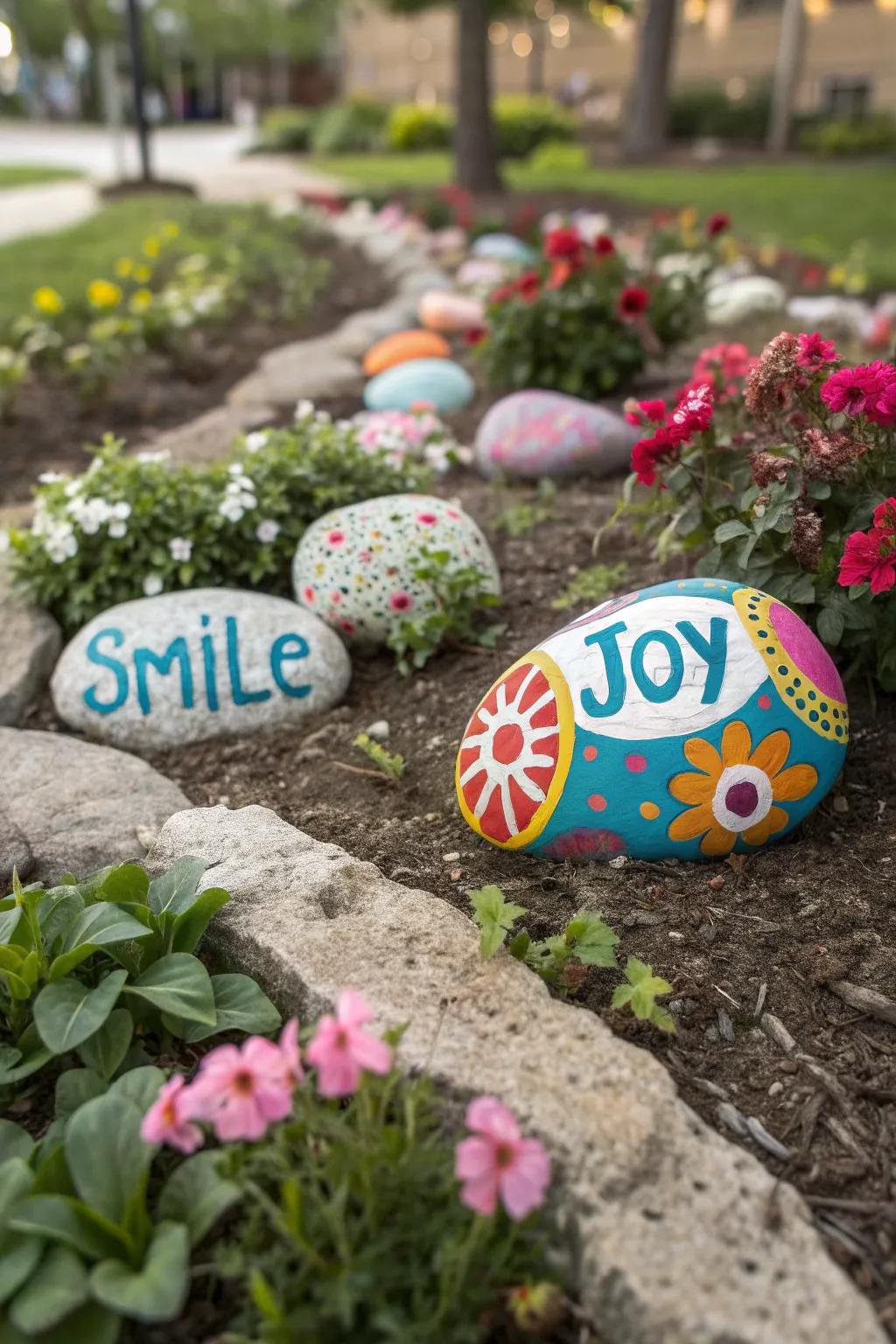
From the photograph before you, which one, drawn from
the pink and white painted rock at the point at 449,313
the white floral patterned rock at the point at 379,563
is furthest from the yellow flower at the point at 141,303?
the white floral patterned rock at the point at 379,563

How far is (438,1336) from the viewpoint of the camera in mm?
1545

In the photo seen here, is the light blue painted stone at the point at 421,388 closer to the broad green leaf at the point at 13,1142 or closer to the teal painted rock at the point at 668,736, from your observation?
the teal painted rock at the point at 668,736

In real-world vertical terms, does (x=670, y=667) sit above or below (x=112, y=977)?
above

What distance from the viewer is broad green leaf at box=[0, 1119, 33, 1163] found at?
73.7 inches

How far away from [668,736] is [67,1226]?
4.57ft

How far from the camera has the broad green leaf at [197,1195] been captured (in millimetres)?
1687

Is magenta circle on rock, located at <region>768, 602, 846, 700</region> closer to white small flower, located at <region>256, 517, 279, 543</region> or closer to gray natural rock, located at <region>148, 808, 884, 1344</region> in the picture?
gray natural rock, located at <region>148, 808, 884, 1344</region>

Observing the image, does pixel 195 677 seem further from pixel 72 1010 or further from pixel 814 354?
pixel 814 354

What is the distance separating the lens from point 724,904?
7.95 ft

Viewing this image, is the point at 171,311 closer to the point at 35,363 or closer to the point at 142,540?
the point at 35,363

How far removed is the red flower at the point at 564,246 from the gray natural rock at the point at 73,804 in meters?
3.16

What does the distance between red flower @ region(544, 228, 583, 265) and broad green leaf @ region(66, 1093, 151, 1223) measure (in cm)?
430

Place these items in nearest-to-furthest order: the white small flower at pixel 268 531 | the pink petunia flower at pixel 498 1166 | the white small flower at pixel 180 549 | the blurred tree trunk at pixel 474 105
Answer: the pink petunia flower at pixel 498 1166, the white small flower at pixel 180 549, the white small flower at pixel 268 531, the blurred tree trunk at pixel 474 105

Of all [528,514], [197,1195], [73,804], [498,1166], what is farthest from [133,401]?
[498,1166]
